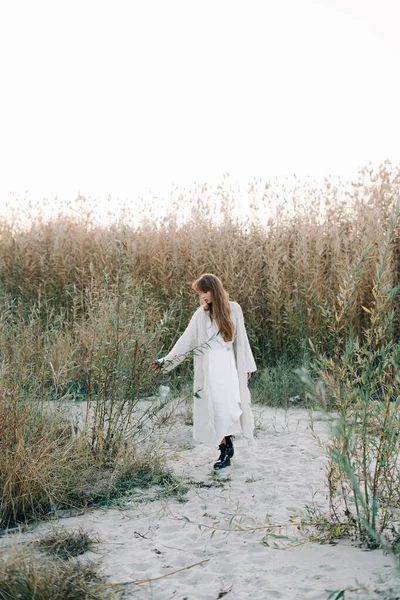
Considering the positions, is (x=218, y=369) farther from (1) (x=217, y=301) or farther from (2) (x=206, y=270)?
(2) (x=206, y=270)

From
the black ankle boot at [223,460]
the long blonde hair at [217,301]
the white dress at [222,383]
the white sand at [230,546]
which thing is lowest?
the white sand at [230,546]

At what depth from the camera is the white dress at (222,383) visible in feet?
16.1

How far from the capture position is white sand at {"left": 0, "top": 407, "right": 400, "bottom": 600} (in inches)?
105

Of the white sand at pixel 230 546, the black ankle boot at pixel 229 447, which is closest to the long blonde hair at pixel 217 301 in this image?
the black ankle boot at pixel 229 447

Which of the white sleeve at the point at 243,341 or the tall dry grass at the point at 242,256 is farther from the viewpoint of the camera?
the tall dry grass at the point at 242,256

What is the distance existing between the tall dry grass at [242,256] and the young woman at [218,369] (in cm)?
262

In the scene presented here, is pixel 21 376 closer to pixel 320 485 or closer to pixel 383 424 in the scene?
pixel 320 485

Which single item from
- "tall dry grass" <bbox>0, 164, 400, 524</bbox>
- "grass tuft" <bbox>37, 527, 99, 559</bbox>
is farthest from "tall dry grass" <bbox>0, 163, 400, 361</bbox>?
"grass tuft" <bbox>37, 527, 99, 559</bbox>

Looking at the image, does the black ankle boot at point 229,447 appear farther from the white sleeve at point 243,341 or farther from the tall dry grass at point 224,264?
the tall dry grass at point 224,264

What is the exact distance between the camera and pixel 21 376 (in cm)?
421

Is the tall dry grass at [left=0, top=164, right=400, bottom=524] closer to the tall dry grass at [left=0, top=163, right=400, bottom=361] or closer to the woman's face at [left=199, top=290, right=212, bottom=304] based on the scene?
the tall dry grass at [left=0, top=163, right=400, bottom=361]

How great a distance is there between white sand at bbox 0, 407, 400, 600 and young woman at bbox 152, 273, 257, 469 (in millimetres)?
294

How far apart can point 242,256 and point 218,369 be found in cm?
392

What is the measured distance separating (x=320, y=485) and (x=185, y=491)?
949mm
